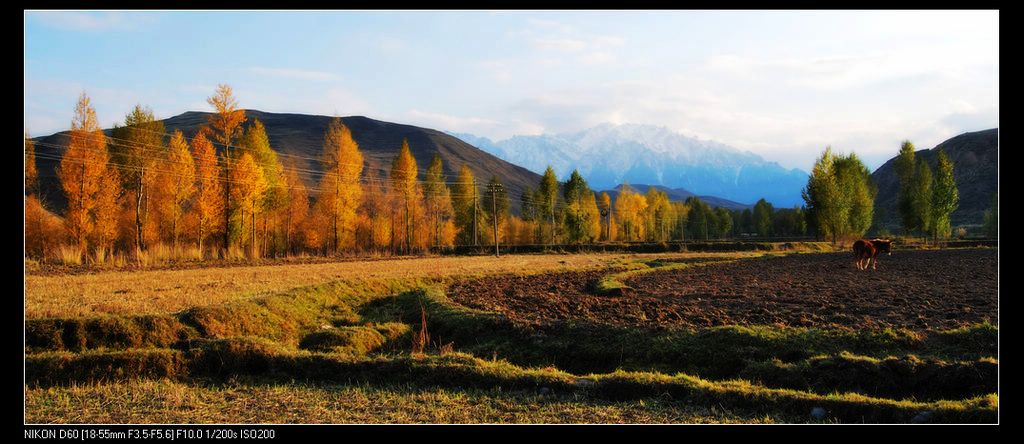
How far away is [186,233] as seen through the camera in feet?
161

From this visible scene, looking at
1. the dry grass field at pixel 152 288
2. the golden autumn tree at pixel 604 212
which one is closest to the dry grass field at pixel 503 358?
the dry grass field at pixel 152 288

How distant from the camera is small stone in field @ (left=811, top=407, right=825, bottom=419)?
7965 millimetres

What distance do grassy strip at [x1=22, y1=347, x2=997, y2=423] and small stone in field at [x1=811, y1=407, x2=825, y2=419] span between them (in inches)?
4.6

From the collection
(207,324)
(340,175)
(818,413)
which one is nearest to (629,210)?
(340,175)

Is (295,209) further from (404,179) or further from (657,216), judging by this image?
(657,216)

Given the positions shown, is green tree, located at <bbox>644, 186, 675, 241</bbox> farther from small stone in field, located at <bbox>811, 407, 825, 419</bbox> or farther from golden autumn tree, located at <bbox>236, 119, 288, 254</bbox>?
small stone in field, located at <bbox>811, 407, 825, 419</bbox>

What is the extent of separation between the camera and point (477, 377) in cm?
1039

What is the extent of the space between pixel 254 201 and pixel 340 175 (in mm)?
9872

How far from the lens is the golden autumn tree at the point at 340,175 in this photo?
53781 mm

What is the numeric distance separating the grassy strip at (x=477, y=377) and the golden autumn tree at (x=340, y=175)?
4266 centimetres

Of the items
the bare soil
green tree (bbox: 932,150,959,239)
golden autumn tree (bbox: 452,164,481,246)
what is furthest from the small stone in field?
green tree (bbox: 932,150,959,239)

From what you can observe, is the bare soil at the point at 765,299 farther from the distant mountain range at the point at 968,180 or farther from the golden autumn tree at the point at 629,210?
the distant mountain range at the point at 968,180
